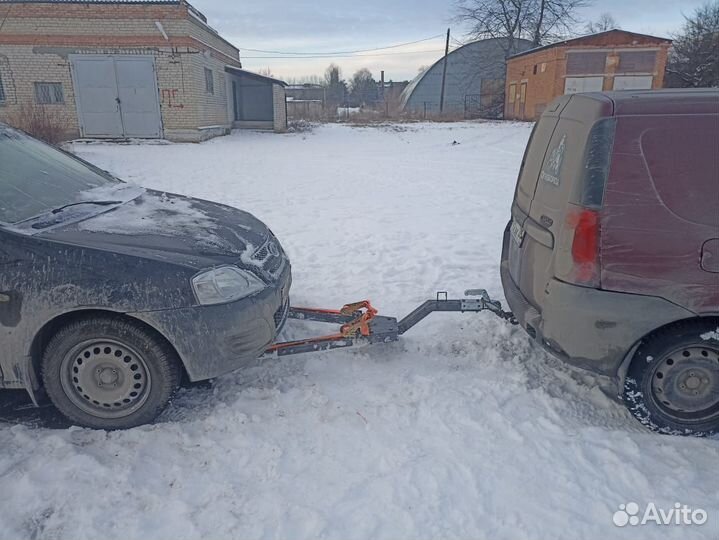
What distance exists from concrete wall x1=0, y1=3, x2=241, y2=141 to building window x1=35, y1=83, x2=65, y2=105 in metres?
0.20

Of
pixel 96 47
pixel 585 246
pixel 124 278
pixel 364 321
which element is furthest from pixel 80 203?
pixel 96 47

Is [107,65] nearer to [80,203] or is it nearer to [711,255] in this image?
[80,203]

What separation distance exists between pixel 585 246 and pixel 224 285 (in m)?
2.11

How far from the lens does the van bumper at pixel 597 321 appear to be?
2.83 metres

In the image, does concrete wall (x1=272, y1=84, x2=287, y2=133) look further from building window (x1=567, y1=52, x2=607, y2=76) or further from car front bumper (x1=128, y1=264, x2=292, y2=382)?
car front bumper (x1=128, y1=264, x2=292, y2=382)

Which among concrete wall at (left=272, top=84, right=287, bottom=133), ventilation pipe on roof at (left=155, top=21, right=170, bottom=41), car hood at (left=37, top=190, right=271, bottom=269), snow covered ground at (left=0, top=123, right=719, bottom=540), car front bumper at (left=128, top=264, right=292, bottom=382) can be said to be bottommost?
snow covered ground at (left=0, top=123, right=719, bottom=540)

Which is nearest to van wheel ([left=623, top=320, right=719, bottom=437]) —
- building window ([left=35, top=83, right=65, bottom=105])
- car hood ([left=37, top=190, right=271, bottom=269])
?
car hood ([left=37, top=190, right=271, bottom=269])

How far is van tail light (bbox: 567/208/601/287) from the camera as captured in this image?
110 inches

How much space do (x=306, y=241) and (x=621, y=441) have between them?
4.80 meters

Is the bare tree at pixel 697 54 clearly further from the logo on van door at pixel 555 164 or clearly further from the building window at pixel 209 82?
the logo on van door at pixel 555 164

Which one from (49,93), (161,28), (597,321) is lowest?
(597,321)

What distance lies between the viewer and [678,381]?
9.84 ft

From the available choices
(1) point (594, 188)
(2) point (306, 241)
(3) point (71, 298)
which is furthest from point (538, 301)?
(2) point (306, 241)

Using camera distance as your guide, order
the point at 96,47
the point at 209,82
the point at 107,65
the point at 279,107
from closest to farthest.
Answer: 1. the point at 96,47
2. the point at 107,65
3. the point at 209,82
4. the point at 279,107
